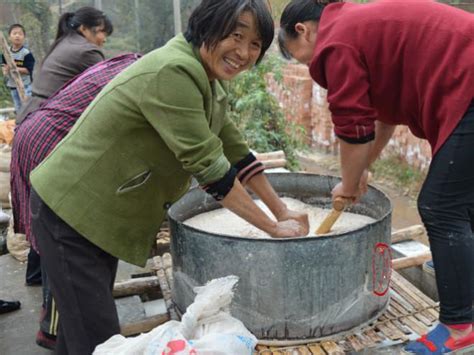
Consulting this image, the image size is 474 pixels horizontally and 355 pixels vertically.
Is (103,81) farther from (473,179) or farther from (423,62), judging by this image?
(473,179)

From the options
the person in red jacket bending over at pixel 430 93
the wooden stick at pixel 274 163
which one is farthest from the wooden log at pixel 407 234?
the person in red jacket bending over at pixel 430 93

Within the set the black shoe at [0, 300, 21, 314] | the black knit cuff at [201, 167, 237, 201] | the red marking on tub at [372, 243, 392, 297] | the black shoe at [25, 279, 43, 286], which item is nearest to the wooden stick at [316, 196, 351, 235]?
the red marking on tub at [372, 243, 392, 297]

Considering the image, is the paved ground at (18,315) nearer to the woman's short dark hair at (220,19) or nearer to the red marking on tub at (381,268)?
the red marking on tub at (381,268)

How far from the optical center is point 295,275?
7.22 feet

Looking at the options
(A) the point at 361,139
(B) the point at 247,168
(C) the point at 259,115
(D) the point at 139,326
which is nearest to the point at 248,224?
(B) the point at 247,168

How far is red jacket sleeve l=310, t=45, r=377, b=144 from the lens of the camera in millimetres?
2035

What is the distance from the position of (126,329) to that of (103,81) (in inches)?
47.4

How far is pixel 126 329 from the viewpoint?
2.71 metres

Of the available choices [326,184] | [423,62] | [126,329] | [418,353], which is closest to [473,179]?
[423,62]

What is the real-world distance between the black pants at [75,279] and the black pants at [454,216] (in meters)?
1.24

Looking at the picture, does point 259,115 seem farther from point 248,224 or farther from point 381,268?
point 381,268

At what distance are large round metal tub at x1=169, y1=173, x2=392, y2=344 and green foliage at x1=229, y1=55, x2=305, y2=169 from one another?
3647 mm

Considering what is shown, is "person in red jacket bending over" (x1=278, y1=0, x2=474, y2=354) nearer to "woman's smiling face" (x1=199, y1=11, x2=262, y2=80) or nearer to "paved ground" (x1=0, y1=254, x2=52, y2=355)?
"woman's smiling face" (x1=199, y1=11, x2=262, y2=80)

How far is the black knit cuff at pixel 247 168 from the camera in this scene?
240 centimetres
